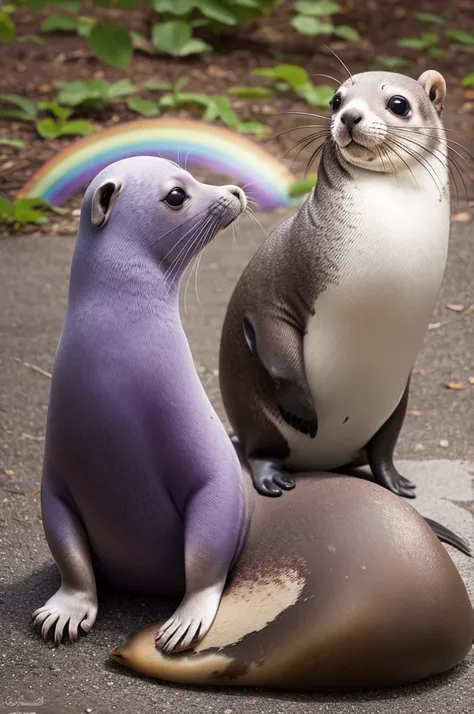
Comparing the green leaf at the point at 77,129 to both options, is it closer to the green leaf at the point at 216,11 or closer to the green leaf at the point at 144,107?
the green leaf at the point at 144,107

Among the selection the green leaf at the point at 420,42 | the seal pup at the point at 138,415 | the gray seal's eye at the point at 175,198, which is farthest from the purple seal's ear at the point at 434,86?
the green leaf at the point at 420,42

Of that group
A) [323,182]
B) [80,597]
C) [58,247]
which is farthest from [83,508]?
[58,247]

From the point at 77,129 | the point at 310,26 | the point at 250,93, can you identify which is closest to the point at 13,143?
the point at 77,129

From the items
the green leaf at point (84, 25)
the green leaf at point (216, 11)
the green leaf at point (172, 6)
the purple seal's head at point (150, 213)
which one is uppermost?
the purple seal's head at point (150, 213)

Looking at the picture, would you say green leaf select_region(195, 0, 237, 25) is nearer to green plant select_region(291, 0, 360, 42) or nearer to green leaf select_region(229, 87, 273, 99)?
green plant select_region(291, 0, 360, 42)

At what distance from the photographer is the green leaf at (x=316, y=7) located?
8.77 m

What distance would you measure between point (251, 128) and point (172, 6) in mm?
1411

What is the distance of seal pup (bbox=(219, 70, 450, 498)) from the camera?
3172mm

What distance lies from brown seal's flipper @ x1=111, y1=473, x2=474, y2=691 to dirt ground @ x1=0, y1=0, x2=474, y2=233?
4.02m

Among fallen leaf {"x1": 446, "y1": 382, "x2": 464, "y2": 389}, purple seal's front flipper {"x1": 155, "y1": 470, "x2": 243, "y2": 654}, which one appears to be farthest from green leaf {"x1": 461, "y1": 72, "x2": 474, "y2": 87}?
purple seal's front flipper {"x1": 155, "y1": 470, "x2": 243, "y2": 654}

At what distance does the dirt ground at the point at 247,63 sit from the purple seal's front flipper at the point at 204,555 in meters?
3.95

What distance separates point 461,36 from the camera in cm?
904

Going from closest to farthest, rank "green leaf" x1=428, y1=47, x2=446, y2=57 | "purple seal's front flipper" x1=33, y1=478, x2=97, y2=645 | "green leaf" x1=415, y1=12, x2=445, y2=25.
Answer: "purple seal's front flipper" x1=33, y1=478, x2=97, y2=645 < "green leaf" x1=428, y1=47, x2=446, y2=57 < "green leaf" x1=415, y1=12, x2=445, y2=25

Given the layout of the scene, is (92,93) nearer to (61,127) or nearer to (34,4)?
(61,127)
